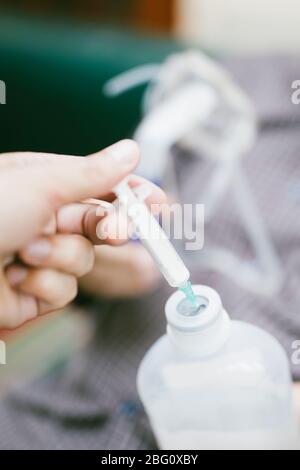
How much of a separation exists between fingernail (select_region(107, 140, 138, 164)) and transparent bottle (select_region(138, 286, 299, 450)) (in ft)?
0.29

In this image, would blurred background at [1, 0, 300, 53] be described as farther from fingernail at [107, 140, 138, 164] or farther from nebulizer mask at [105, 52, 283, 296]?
fingernail at [107, 140, 138, 164]

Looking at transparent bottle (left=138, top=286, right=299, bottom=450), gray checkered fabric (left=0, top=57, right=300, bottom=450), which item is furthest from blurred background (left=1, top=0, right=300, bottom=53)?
transparent bottle (left=138, top=286, right=299, bottom=450)

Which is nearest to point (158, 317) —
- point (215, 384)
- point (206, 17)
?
point (215, 384)

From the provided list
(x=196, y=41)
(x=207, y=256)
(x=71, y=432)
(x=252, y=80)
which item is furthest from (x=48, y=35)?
(x=71, y=432)

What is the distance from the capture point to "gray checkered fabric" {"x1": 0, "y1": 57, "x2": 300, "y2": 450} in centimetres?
58

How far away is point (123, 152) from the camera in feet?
1.22

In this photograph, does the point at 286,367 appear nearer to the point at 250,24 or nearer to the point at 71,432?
the point at 71,432

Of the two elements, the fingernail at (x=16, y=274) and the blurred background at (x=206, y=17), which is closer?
the fingernail at (x=16, y=274)

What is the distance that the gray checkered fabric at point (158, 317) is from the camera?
580mm

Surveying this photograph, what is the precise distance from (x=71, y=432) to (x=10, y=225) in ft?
1.11

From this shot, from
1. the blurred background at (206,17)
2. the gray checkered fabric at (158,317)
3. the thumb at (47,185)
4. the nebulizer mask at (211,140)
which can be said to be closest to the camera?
the thumb at (47,185)

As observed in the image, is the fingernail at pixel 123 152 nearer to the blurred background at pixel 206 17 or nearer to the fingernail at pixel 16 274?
the fingernail at pixel 16 274

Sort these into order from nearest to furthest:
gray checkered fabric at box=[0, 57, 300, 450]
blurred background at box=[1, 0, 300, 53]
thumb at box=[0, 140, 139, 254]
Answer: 1. thumb at box=[0, 140, 139, 254]
2. gray checkered fabric at box=[0, 57, 300, 450]
3. blurred background at box=[1, 0, 300, 53]

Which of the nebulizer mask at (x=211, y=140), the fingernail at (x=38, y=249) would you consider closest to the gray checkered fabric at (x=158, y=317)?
the nebulizer mask at (x=211, y=140)
